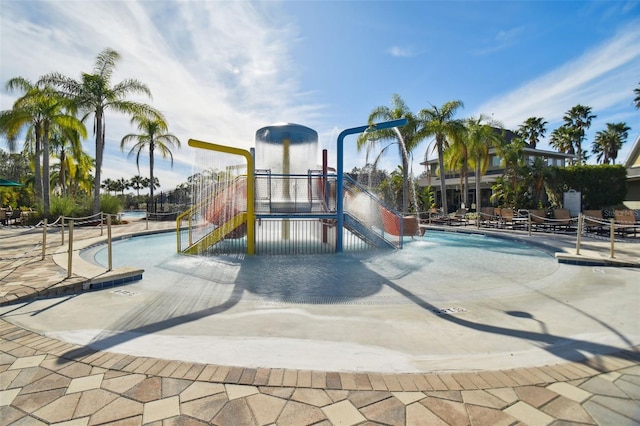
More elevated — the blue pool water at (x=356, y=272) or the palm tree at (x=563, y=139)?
the palm tree at (x=563, y=139)

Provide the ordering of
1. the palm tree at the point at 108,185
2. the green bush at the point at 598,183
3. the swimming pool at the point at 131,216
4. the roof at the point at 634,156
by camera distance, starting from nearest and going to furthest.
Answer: the green bush at the point at 598,183 → the swimming pool at the point at 131,216 → the roof at the point at 634,156 → the palm tree at the point at 108,185

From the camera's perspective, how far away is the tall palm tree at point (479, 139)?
77.5 ft

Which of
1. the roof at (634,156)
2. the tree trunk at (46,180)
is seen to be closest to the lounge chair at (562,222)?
the roof at (634,156)

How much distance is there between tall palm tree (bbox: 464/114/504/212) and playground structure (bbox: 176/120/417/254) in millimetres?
14365

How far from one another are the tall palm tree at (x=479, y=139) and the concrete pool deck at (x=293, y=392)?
2188 cm

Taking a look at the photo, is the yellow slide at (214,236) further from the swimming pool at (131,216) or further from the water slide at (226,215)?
the swimming pool at (131,216)

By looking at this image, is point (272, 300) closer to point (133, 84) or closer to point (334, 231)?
point (334, 231)

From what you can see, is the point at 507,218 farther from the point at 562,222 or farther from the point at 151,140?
the point at 151,140

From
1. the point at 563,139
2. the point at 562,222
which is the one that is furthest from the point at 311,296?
the point at 563,139

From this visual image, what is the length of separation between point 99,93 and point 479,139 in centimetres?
2574

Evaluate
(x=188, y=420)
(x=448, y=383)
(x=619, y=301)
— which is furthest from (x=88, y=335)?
(x=619, y=301)

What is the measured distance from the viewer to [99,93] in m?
20.4

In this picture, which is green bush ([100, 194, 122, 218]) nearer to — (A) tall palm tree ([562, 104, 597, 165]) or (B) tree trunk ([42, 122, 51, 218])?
(B) tree trunk ([42, 122, 51, 218])

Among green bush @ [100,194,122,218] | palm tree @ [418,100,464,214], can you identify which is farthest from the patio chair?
green bush @ [100,194,122,218]
